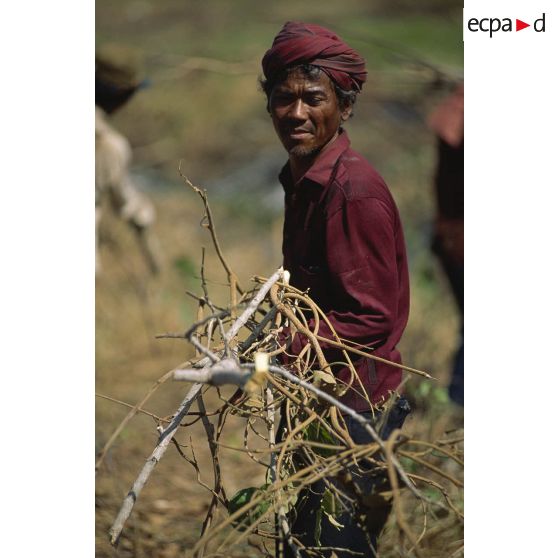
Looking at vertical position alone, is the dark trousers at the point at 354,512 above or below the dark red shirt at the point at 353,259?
below

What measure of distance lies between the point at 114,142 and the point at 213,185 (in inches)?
135

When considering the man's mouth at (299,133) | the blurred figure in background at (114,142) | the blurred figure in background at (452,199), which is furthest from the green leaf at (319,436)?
the blurred figure in background at (114,142)

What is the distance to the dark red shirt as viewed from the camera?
6.61 ft

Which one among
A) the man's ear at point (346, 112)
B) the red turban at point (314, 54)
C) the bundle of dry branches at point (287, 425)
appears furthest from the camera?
the man's ear at point (346, 112)

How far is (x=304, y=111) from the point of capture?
2082 mm

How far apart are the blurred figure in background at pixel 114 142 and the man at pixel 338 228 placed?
2375 millimetres

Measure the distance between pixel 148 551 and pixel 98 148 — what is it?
237 centimetres

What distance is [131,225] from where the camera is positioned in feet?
18.1

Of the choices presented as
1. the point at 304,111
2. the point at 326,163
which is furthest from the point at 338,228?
the point at 304,111

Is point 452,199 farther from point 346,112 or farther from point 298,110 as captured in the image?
point 298,110

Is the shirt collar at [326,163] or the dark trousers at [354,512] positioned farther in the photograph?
the shirt collar at [326,163]

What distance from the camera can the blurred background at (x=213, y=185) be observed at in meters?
3.95

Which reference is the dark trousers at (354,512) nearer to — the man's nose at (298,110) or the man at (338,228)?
the man at (338,228)

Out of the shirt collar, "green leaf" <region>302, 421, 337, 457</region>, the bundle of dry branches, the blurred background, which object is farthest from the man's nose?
the blurred background
